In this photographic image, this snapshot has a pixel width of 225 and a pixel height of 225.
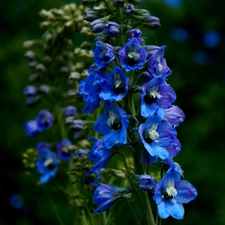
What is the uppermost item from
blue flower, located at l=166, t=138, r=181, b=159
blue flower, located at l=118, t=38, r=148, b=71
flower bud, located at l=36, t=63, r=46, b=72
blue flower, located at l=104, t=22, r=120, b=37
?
blue flower, located at l=104, t=22, r=120, b=37

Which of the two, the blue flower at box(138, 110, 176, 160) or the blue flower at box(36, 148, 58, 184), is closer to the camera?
the blue flower at box(138, 110, 176, 160)

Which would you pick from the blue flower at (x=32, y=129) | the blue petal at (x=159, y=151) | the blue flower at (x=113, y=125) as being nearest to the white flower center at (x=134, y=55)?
the blue flower at (x=113, y=125)

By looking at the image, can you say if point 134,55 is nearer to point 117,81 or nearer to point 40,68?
point 117,81

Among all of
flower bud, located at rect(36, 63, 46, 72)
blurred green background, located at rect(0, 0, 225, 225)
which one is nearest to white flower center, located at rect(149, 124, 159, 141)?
flower bud, located at rect(36, 63, 46, 72)

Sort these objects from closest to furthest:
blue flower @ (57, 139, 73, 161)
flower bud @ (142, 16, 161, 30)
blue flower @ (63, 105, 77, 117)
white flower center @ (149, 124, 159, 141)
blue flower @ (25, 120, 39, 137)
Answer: white flower center @ (149, 124, 159, 141), flower bud @ (142, 16, 161, 30), blue flower @ (57, 139, 73, 161), blue flower @ (63, 105, 77, 117), blue flower @ (25, 120, 39, 137)

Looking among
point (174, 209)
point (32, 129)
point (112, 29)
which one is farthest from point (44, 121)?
point (174, 209)

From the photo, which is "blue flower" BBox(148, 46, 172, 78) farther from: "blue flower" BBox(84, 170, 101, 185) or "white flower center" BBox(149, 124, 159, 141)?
"blue flower" BBox(84, 170, 101, 185)

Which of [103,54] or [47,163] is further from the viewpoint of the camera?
[47,163]
